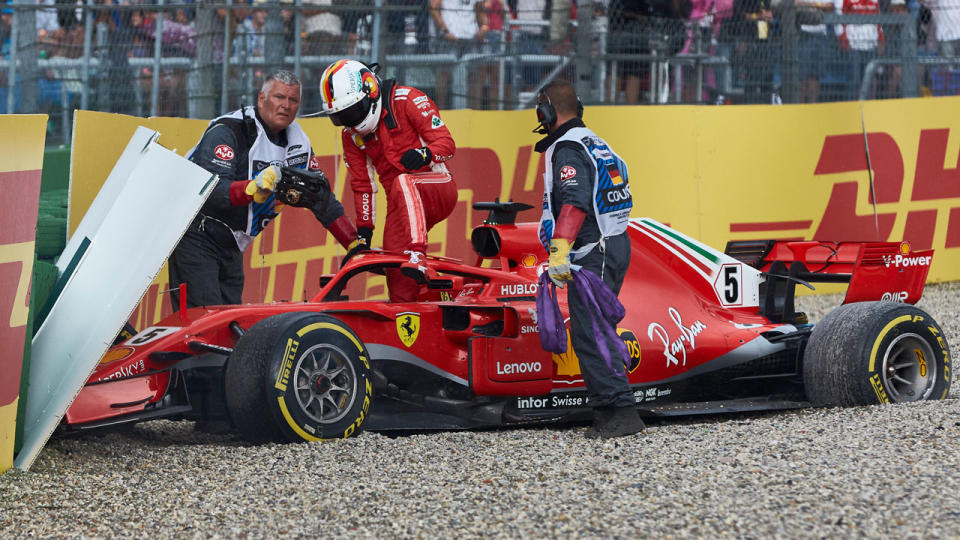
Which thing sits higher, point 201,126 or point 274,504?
point 201,126

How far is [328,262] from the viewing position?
31.2 feet

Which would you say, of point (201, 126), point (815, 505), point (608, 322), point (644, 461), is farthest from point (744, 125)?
point (815, 505)


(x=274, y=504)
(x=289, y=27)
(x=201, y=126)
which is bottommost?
(x=274, y=504)

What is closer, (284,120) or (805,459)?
(805,459)

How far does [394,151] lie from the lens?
23.0 feet

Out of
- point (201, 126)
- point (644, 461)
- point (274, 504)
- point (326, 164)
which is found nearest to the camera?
point (274, 504)

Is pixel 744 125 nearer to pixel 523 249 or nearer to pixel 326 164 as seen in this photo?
pixel 326 164

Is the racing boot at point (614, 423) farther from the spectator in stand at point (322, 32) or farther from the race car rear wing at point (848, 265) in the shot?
the spectator in stand at point (322, 32)

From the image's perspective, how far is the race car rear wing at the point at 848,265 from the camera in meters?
6.69

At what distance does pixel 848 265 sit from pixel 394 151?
263 centimetres

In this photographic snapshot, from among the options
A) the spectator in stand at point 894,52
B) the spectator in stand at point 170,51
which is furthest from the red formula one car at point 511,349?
the spectator in stand at point 894,52

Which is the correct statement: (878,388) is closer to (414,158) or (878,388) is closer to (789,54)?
(414,158)

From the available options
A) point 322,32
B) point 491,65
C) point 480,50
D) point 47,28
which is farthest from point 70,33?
point 491,65

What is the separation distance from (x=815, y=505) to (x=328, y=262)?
5976 millimetres
